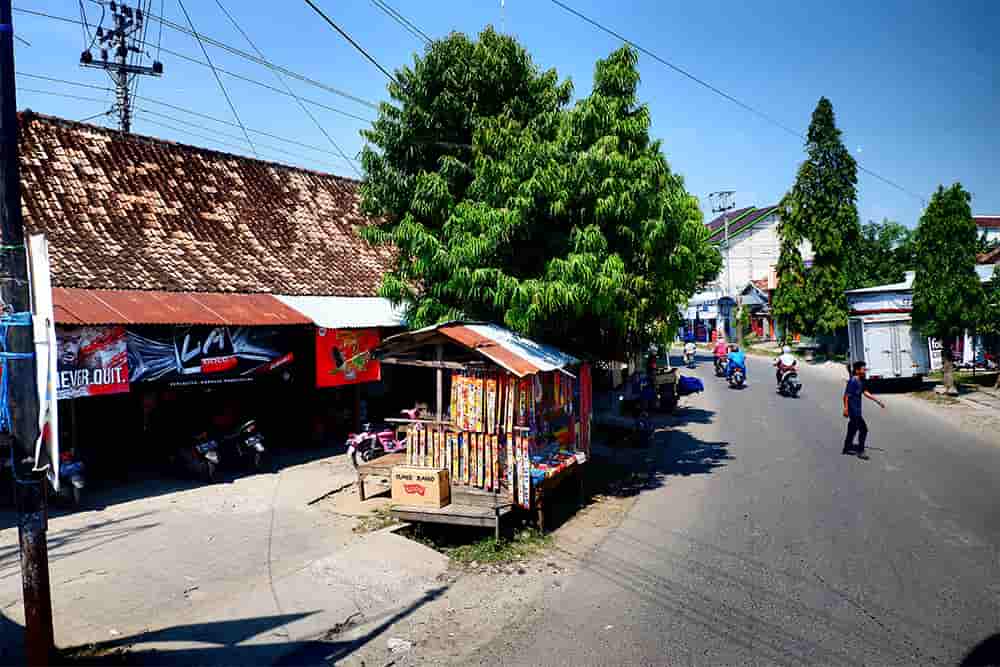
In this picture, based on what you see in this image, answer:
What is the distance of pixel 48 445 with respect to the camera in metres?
4.83

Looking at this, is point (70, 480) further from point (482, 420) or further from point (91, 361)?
point (482, 420)

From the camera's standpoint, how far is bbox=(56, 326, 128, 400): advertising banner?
931 cm

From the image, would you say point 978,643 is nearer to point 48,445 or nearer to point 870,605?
point 870,605

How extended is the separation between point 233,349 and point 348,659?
7417mm

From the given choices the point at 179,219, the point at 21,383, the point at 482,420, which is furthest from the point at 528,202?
the point at 179,219

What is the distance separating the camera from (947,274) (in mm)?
19812

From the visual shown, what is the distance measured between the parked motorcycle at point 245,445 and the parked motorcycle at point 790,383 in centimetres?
1661

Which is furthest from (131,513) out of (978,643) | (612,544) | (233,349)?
(978,643)

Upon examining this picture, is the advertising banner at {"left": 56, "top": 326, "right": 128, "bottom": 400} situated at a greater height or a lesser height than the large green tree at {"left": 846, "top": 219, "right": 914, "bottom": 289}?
lesser

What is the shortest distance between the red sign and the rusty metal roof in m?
0.78

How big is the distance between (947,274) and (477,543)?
59.6 feet

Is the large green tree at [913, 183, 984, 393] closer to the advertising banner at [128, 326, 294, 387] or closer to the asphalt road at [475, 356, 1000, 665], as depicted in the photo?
the asphalt road at [475, 356, 1000, 665]

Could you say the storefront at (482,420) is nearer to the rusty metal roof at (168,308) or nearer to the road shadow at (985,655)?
the rusty metal roof at (168,308)

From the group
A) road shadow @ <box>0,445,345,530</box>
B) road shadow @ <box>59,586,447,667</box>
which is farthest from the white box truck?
road shadow @ <box>59,586,447,667</box>
